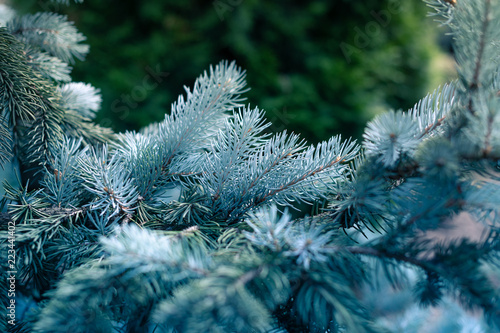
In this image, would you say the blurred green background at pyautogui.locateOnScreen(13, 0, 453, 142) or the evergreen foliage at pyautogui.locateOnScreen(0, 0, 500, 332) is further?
the blurred green background at pyautogui.locateOnScreen(13, 0, 453, 142)

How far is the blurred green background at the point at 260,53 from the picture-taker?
7.26ft

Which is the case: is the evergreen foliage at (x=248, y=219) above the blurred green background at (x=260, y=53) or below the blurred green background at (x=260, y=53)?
below

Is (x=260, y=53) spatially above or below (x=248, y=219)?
above

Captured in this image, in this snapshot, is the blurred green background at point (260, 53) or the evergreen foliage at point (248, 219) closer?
the evergreen foliage at point (248, 219)

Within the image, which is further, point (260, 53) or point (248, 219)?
point (260, 53)

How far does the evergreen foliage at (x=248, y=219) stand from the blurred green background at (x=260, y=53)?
70.0 inches

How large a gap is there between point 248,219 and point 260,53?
210cm

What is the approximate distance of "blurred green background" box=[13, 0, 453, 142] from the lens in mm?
2213

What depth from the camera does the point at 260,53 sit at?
2271mm

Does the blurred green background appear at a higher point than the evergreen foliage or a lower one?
higher

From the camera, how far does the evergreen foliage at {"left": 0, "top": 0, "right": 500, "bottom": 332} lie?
24 centimetres

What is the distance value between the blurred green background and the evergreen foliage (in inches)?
70.0

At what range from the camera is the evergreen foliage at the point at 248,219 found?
24 cm

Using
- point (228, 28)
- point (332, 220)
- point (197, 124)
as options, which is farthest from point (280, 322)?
point (228, 28)
